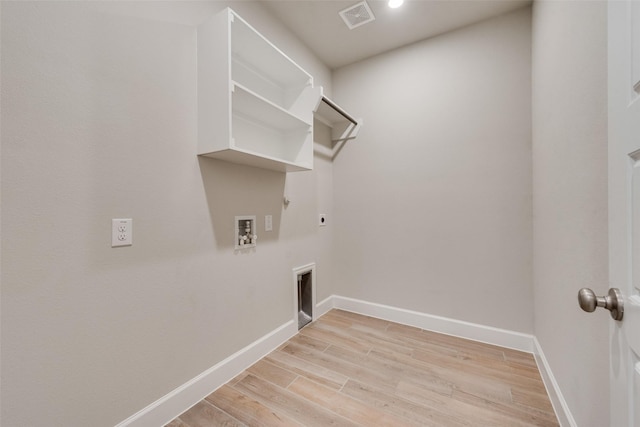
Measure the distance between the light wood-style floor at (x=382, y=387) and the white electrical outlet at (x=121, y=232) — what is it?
976mm

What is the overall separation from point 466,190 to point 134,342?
247 centimetres

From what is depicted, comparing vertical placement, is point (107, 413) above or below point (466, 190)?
below

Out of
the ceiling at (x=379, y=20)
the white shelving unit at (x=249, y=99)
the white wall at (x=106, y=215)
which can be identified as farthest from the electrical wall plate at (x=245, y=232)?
the ceiling at (x=379, y=20)

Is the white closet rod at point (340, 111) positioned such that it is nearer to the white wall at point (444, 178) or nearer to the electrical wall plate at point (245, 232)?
the white wall at point (444, 178)

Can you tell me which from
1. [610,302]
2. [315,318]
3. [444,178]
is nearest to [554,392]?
[610,302]

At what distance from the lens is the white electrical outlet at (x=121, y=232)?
114cm

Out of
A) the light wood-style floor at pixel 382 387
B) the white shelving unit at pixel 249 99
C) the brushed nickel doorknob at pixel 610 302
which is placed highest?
the white shelving unit at pixel 249 99

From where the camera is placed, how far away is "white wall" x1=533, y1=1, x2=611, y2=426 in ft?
3.02

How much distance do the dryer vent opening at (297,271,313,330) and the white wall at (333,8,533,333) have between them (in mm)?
432

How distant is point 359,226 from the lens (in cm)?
269

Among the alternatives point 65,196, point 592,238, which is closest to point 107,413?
point 65,196

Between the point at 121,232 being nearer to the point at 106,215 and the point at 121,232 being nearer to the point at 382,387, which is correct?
the point at 106,215

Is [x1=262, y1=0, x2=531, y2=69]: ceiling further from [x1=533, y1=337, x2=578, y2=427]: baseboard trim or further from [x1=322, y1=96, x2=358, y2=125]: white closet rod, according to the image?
[x1=533, y1=337, x2=578, y2=427]: baseboard trim

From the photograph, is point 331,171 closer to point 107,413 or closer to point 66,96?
point 66,96
